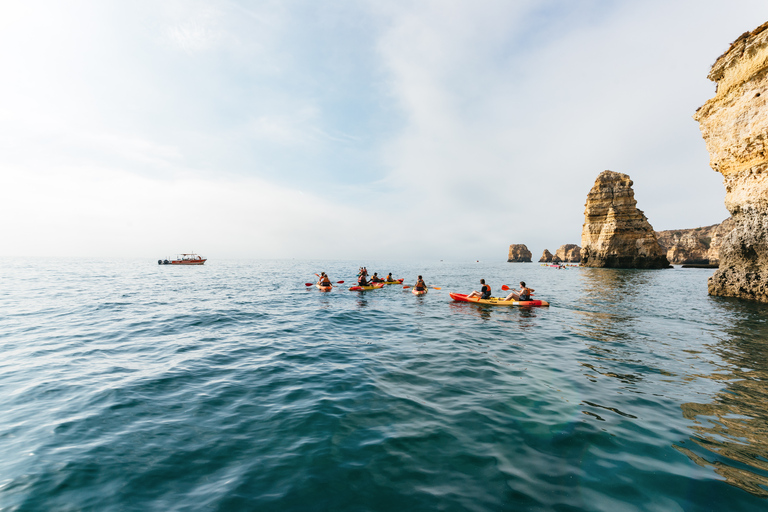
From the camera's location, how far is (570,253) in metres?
118

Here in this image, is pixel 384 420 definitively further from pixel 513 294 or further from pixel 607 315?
pixel 607 315

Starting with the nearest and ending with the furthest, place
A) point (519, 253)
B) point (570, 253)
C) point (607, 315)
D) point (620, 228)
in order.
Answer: point (607, 315) → point (620, 228) → point (570, 253) → point (519, 253)

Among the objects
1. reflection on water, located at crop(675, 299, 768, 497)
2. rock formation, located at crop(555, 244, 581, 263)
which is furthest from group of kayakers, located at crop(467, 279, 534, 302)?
rock formation, located at crop(555, 244, 581, 263)

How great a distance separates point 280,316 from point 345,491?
14.1m

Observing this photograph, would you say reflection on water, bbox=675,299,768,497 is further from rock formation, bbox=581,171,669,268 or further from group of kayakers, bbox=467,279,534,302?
rock formation, bbox=581,171,669,268

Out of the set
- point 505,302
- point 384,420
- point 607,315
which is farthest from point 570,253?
point 384,420

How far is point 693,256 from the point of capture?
84500mm

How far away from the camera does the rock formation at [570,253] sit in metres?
116

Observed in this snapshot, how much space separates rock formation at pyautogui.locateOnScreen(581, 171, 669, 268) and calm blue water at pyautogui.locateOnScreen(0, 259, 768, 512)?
5655 cm

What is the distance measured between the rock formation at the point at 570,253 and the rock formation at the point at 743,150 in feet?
351

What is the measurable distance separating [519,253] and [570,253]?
2393 cm

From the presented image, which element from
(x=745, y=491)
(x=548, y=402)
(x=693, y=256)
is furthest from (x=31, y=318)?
(x=693, y=256)

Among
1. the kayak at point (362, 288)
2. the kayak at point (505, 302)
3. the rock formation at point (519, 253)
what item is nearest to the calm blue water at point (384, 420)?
the kayak at point (505, 302)

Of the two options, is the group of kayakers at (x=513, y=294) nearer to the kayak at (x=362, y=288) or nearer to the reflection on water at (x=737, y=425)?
the reflection on water at (x=737, y=425)
